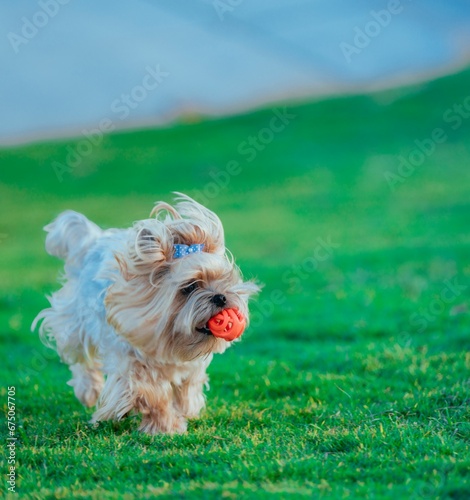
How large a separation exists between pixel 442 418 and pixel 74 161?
2061 centimetres

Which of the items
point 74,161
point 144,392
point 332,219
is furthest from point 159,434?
point 74,161

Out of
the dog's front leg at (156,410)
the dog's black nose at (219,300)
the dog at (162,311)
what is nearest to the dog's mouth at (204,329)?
the dog at (162,311)

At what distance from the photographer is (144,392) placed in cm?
520

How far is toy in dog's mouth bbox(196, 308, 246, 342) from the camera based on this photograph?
4738 millimetres

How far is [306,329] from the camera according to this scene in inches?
319

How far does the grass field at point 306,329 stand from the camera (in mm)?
4277

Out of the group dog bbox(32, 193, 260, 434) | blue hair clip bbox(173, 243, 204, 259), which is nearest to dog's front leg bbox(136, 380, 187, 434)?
dog bbox(32, 193, 260, 434)

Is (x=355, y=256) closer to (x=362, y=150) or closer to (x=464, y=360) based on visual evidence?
(x=464, y=360)

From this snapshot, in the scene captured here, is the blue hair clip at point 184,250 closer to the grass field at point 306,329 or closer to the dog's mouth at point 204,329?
the dog's mouth at point 204,329

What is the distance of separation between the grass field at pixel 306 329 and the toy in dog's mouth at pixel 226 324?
642 millimetres

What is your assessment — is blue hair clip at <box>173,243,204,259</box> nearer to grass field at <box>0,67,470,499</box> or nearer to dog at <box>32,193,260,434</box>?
dog at <box>32,193,260,434</box>

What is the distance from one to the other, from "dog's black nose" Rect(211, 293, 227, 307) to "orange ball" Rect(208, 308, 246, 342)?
0.15 feet

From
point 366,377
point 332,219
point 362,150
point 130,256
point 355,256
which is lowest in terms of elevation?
point 366,377

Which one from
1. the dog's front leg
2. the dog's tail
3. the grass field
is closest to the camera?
the grass field
